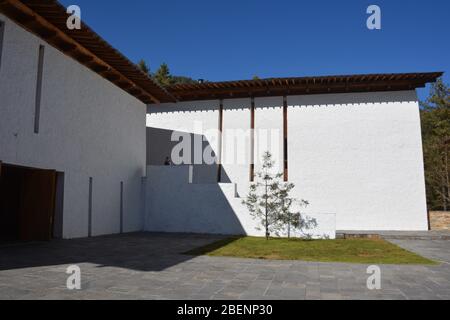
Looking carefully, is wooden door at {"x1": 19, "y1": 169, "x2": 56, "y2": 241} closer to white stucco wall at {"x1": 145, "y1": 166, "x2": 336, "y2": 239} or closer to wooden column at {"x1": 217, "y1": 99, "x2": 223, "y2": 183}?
white stucco wall at {"x1": 145, "y1": 166, "x2": 336, "y2": 239}

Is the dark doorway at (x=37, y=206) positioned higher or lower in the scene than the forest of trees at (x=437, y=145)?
lower

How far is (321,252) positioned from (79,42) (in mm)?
8837

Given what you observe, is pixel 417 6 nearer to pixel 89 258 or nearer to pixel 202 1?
pixel 202 1

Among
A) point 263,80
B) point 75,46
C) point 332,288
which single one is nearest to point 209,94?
point 263,80

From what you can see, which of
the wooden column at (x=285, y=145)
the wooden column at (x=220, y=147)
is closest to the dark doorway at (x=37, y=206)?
the wooden column at (x=220, y=147)

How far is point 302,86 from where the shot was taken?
52.3 ft

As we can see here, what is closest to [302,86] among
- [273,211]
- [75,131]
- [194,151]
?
[194,151]

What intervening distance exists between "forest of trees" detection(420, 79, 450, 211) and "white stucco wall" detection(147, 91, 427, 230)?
23.6ft

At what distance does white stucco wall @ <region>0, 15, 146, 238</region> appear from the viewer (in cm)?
879

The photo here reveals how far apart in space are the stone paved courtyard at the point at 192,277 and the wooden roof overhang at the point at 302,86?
853 cm

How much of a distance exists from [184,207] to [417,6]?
10403 millimetres

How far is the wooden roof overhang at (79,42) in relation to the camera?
8.70 m

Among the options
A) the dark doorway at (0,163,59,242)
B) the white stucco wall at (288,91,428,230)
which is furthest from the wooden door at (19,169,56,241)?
the white stucco wall at (288,91,428,230)

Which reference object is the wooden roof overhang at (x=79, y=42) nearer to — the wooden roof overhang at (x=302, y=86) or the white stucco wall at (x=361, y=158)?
the wooden roof overhang at (x=302, y=86)
